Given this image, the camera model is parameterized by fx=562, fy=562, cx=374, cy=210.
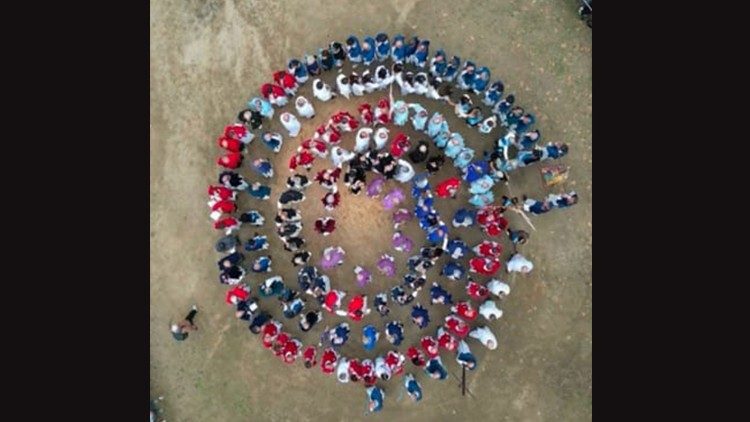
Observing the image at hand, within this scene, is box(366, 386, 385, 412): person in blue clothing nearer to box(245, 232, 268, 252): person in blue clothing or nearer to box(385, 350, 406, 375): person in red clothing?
box(385, 350, 406, 375): person in red clothing

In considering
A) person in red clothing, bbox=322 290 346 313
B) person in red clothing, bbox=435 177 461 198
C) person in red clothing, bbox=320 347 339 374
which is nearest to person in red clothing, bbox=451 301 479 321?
person in red clothing, bbox=435 177 461 198

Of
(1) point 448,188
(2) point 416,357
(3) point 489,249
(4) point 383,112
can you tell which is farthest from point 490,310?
(4) point 383,112

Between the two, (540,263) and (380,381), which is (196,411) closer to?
(380,381)

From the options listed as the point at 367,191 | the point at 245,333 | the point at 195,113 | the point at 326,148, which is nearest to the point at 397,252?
the point at 367,191

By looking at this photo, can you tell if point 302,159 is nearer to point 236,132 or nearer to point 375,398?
point 236,132

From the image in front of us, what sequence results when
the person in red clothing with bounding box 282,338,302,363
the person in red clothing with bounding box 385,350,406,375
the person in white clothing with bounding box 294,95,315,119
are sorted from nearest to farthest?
the person in white clothing with bounding box 294,95,315,119 < the person in red clothing with bounding box 385,350,406,375 < the person in red clothing with bounding box 282,338,302,363

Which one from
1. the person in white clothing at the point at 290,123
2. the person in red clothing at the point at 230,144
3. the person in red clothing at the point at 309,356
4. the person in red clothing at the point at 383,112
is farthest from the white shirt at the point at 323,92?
the person in red clothing at the point at 309,356

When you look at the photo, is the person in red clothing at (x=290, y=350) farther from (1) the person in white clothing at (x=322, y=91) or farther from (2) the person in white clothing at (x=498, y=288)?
(1) the person in white clothing at (x=322, y=91)
